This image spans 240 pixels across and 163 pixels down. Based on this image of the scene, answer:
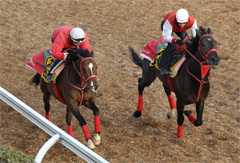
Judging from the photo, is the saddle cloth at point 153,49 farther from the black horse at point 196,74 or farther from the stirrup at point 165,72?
the stirrup at point 165,72

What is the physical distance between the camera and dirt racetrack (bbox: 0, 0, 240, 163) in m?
7.17

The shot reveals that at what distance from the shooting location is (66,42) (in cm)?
717

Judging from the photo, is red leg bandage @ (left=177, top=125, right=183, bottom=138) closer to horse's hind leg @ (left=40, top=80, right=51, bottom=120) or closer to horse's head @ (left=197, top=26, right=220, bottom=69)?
horse's head @ (left=197, top=26, right=220, bottom=69)

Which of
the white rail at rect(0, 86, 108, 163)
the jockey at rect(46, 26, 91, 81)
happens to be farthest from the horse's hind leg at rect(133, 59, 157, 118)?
the white rail at rect(0, 86, 108, 163)

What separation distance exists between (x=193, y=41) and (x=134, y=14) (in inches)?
272

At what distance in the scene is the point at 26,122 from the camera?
8.30 metres

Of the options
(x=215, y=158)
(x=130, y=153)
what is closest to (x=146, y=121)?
(x=130, y=153)

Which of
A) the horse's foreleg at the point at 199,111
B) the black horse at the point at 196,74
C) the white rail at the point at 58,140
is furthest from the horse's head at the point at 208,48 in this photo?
the white rail at the point at 58,140

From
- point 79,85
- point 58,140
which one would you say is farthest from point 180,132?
point 58,140

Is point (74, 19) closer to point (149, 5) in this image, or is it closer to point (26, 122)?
point (149, 5)

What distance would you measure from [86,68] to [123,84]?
11.0 ft

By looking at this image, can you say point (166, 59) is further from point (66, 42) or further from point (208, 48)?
point (66, 42)

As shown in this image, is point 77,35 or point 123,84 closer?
point 77,35

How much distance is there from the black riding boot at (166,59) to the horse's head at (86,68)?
56.4 inches
